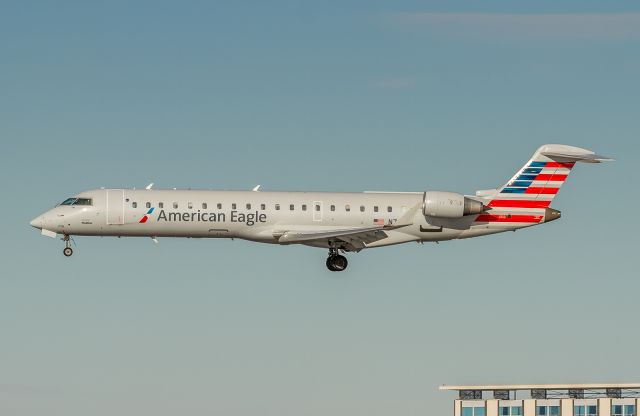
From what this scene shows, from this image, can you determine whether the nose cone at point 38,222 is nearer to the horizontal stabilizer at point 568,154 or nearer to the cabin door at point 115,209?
the cabin door at point 115,209

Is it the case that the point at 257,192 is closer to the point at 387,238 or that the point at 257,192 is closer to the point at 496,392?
the point at 387,238

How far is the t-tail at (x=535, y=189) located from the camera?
252 feet

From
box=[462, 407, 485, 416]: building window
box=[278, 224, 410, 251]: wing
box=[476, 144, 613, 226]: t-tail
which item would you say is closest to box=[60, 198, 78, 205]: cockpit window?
box=[278, 224, 410, 251]: wing

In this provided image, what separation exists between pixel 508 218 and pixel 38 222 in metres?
24.1

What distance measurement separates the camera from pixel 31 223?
7344 centimetres

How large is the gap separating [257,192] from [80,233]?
29.5 ft

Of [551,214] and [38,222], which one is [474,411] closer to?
[551,214]

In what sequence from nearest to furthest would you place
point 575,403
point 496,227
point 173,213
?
point 173,213, point 496,227, point 575,403

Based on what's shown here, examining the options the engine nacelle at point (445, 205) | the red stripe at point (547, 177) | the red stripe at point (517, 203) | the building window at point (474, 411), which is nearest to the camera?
the engine nacelle at point (445, 205)

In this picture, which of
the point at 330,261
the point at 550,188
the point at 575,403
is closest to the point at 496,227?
the point at 550,188

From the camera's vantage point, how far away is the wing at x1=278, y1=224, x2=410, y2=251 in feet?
237

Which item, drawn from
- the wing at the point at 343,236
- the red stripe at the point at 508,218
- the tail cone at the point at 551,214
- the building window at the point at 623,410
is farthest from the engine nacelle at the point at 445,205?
the building window at the point at 623,410

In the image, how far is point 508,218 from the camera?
77000 millimetres

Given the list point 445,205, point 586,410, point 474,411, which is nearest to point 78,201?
point 445,205
